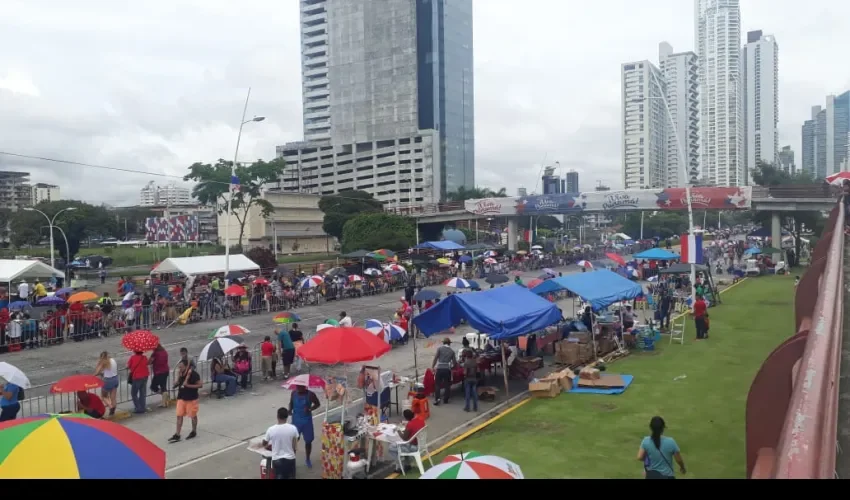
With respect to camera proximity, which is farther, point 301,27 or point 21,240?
point 301,27

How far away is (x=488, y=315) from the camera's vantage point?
13195 mm

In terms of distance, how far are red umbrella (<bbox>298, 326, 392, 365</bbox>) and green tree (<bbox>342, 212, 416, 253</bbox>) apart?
37689 mm

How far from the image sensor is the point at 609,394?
1323 centimetres

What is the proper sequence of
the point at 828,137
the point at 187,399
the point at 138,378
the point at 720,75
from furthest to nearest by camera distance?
the point at 828,137, the point at 720,75, the point at 138,378, the point at 187,399

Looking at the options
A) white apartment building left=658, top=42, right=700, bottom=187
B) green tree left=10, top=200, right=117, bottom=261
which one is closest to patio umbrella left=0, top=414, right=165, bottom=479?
white apartment building left=658, top=42, right=700, bottom=187

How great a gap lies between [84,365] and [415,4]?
120m

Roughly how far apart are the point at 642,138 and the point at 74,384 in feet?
294

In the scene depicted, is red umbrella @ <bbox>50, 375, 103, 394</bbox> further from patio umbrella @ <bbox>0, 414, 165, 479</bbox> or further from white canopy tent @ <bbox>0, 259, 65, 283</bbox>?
white canopy tent @ <bbox>0, 259, 65, 283</bbox>

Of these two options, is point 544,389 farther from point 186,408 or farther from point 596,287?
point 186,408

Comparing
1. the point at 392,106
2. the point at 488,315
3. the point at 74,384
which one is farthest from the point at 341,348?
the point at 392,106

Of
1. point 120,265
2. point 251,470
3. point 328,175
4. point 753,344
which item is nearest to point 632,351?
point 753,344
